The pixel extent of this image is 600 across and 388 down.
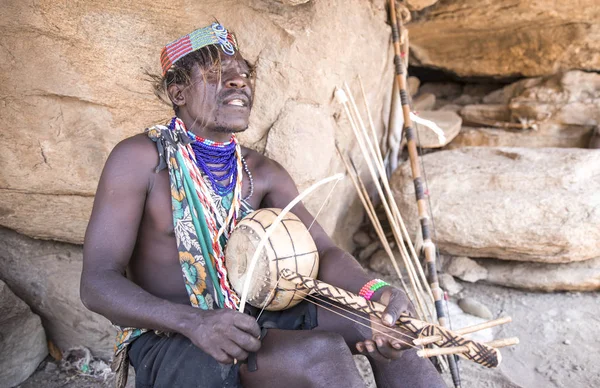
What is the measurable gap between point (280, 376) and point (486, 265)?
2.15 meters

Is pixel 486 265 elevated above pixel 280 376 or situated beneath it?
situated beneath

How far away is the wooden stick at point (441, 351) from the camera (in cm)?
120

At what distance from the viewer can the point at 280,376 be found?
149 cm

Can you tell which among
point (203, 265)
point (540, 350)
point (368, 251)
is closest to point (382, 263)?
point (368, 251)

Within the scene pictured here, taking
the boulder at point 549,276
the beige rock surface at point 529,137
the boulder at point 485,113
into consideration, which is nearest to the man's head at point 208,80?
the boulder at point 549,276

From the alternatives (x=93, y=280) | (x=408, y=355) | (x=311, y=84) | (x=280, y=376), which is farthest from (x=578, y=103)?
(x=93, y=280)

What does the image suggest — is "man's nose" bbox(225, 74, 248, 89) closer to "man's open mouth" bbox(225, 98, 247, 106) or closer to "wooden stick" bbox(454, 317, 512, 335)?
"man's open mouth" bbox(225, 98, 247, 106)

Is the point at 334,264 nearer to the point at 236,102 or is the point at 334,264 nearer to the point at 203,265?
the point at 203,265

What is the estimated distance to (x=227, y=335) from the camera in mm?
1378

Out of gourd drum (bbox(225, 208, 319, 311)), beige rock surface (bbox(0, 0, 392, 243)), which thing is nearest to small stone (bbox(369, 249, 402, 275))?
beige rock surface (bbox(0, 0, 392, 243))

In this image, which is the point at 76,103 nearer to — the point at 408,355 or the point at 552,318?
the point at 408,355

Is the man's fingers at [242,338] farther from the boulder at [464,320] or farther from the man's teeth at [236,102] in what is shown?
the boulder at [464,320]

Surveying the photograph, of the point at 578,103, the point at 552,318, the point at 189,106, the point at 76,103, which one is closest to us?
the point at 189,106

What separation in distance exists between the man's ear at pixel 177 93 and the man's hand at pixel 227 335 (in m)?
0.88
